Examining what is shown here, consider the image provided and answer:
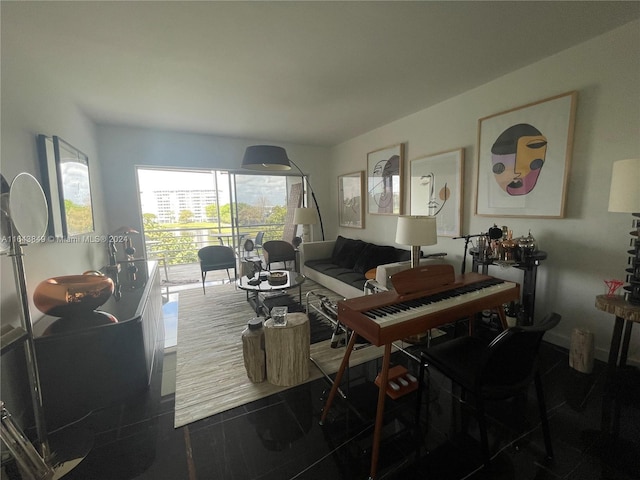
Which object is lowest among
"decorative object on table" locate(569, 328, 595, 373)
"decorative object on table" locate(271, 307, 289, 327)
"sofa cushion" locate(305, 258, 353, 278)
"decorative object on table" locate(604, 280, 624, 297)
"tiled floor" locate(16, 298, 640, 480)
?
"tiled floor" locate(16, 298, 640, 480)

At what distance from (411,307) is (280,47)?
2.05 metres

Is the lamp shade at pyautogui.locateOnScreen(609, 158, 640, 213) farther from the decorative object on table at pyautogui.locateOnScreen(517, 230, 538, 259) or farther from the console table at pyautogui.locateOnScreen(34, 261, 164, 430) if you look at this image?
the console table at pyautogui.locateOnScreen(34, 261, 164, 430)

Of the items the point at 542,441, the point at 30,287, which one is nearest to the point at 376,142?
the point at 542,441

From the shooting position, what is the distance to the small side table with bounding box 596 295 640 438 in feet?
5.13

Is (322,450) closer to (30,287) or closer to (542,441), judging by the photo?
(542,441)

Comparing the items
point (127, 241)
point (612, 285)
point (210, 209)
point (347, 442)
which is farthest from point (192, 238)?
point (612, 285)

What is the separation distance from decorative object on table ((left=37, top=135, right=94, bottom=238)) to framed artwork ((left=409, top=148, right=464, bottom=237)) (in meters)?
3.69

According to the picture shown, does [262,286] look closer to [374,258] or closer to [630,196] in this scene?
[374,258]

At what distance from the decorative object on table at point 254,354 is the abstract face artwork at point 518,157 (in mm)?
Answer: 2629

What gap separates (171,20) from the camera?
5.39 ft

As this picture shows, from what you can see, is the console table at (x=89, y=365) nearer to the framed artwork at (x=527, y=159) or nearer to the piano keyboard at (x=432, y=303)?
the piano keyboard at (x=432, y=303)

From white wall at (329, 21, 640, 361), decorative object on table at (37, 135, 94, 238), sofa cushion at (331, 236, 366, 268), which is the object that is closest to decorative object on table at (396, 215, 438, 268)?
white wall at (329, 21, 640, 361)

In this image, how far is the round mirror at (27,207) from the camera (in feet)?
4.12

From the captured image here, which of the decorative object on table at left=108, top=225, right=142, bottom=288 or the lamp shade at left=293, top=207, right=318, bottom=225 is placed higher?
the lamp shade at left=293, top=207, right=318, bottom=225
